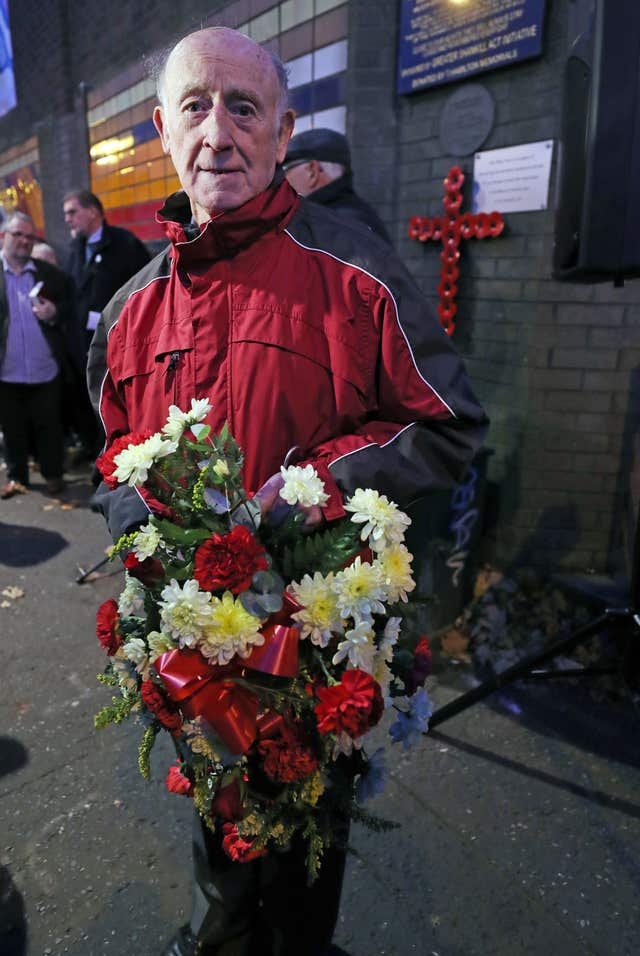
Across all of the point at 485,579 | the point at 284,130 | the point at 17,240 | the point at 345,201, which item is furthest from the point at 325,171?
the point at 17,240

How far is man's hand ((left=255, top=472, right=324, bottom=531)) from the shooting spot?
1242 mm

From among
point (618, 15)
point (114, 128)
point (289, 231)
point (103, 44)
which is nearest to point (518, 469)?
point (618, 15)

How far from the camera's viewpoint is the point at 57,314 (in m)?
5.24

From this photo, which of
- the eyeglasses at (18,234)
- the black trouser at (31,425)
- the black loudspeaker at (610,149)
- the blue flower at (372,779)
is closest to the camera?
the blue flower at (372,779)

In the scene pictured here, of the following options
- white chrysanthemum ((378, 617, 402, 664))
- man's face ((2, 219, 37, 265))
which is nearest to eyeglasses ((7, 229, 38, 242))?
man's face ((2, 219, 37, 265))

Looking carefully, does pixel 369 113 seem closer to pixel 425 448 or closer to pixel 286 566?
pixel 425 448

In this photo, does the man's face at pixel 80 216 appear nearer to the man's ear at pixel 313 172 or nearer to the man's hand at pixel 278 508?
the man's ear at pixel 313 172

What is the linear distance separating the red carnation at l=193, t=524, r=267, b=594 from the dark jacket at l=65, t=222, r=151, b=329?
430 centimetres

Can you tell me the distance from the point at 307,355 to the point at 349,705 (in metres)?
0.69

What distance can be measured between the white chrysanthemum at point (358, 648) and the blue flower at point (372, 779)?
1.11 feet

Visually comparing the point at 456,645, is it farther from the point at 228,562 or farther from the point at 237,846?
the point at 228,562

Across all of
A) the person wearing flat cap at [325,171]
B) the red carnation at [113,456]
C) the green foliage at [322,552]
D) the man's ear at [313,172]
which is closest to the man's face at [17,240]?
the person wearing flat cap at [325,171]

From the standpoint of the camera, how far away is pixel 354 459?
137 cm

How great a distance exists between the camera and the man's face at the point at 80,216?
197 inches
